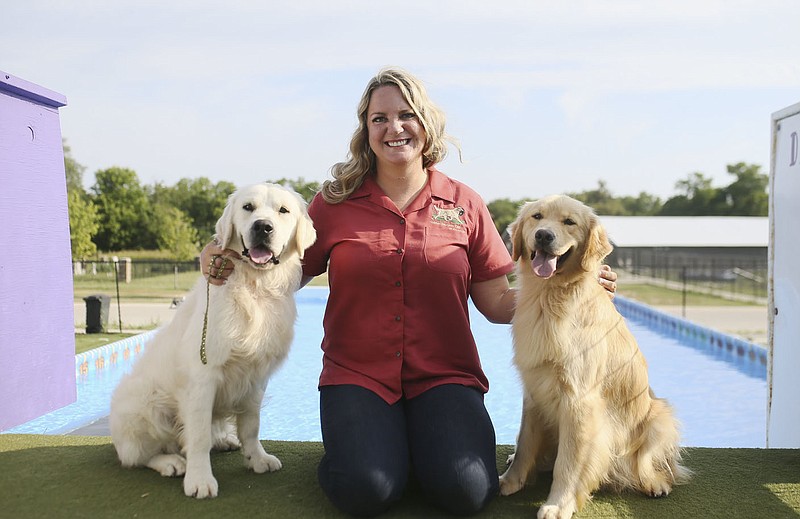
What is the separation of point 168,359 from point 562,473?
66.5 inches

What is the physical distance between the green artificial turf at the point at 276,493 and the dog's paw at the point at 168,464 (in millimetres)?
31

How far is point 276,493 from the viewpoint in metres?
2.81

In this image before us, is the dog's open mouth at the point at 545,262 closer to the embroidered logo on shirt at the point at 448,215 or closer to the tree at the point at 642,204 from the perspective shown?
the embroidered logo on shirt at the point at 448,215

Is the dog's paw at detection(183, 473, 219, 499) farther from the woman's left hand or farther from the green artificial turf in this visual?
the woman's left hand

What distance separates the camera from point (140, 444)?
296 cm

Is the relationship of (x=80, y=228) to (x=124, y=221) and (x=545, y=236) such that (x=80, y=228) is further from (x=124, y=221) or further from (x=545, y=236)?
(x=545, y=236)

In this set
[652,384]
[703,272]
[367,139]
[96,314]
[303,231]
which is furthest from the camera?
[703,272]

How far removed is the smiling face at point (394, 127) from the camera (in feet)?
9.96

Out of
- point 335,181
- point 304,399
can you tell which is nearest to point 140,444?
point 335,181

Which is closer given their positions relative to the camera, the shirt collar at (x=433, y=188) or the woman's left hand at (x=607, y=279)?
the woman's left hand at (x=607, y=279)

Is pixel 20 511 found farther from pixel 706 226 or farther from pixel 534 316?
pixel 706 226

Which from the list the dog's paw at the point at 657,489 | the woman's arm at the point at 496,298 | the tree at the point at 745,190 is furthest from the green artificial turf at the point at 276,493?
the tree at the point at 745,190

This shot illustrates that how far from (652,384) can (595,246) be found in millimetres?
6904

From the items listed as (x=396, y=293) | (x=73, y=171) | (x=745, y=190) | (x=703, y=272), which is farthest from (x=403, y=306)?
(x=745, y=190)
